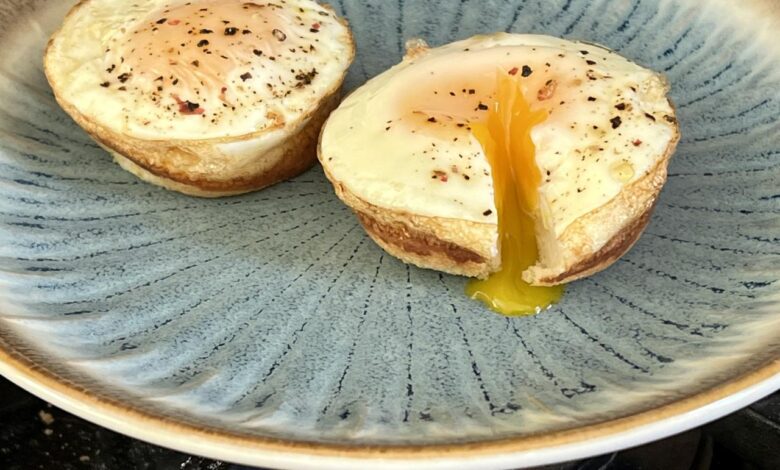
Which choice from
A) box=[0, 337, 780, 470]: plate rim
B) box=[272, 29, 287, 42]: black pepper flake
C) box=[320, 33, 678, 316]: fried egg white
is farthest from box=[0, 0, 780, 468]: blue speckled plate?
box=[272, 29, 287, 42]: black pepper flake

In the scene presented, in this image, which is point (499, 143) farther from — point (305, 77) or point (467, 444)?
point (467, 444)

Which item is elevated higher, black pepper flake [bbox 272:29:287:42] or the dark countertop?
black pepper flake [bbox 272:29:287:42]

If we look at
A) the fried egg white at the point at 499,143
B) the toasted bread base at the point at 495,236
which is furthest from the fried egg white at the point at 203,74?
the toasted bread base at the point at 495,236

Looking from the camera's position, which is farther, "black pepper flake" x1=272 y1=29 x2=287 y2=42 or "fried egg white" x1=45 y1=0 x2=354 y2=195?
"black pepper flake" x1=272 y1=29 x2=287 y2=42

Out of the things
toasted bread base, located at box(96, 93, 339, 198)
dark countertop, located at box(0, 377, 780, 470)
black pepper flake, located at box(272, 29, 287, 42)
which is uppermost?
black pepper flake, located at box(272, 29, 287, 42)

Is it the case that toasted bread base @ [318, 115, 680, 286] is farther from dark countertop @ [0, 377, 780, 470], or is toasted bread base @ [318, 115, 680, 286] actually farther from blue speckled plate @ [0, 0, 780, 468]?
dark countertop @ [0, 377, 780, 470]

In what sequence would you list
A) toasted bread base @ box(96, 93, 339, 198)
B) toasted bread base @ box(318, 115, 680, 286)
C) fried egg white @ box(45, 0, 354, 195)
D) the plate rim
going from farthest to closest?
toasted bread base @ box(96, 93, 339, 198) → fried egg white @ box(45, 0, 354, 195) → toasted bread base @ box(318, 115, 680, 286) → the plate rim

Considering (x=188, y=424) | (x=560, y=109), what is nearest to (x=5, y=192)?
(x=188, y=424)

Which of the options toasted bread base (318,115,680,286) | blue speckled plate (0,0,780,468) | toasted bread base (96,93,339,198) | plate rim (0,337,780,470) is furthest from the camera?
toasted bread base (96,93,339,198)

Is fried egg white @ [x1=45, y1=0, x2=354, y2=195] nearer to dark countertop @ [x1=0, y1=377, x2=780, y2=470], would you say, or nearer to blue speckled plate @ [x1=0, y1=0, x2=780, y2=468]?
blue speckled plate @ [x1=0, y1=0, x2=780, y2=468]

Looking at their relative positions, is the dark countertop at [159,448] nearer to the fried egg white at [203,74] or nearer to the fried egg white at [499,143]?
the fried egg white at [499,143]
